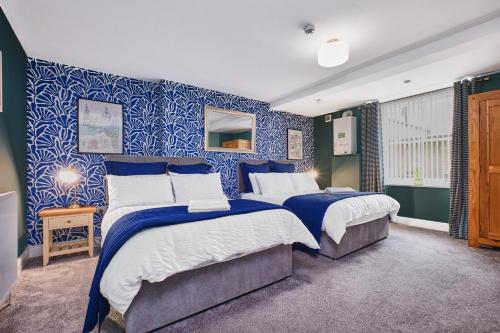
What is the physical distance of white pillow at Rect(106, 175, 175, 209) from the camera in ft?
8.71

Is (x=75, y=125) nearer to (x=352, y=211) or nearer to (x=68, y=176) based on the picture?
(x=68, y=176)

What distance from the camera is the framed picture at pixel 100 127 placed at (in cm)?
Result: 325

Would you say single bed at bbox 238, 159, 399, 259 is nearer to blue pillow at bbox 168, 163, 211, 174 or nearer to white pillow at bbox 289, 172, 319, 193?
white pillow at bbox 289, 172, 319, 193

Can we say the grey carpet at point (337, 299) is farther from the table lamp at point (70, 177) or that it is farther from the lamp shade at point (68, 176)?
the lamp shade at point (68, 176)

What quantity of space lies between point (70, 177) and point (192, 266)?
7.60 ft

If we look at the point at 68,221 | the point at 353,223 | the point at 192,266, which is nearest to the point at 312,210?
the point at 353,223

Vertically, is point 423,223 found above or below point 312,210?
below

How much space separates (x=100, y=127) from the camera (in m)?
3.38

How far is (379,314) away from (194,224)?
1486mm

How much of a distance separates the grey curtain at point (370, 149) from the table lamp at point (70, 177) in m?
4.93

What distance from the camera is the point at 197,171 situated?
140 inches

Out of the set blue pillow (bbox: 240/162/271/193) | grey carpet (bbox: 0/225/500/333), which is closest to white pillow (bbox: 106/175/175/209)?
grey carpet (bbox: 0/225/500/333)

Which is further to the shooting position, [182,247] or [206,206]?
[206,206]

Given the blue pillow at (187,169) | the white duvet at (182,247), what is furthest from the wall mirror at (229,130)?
the white duvet at (182,247)
